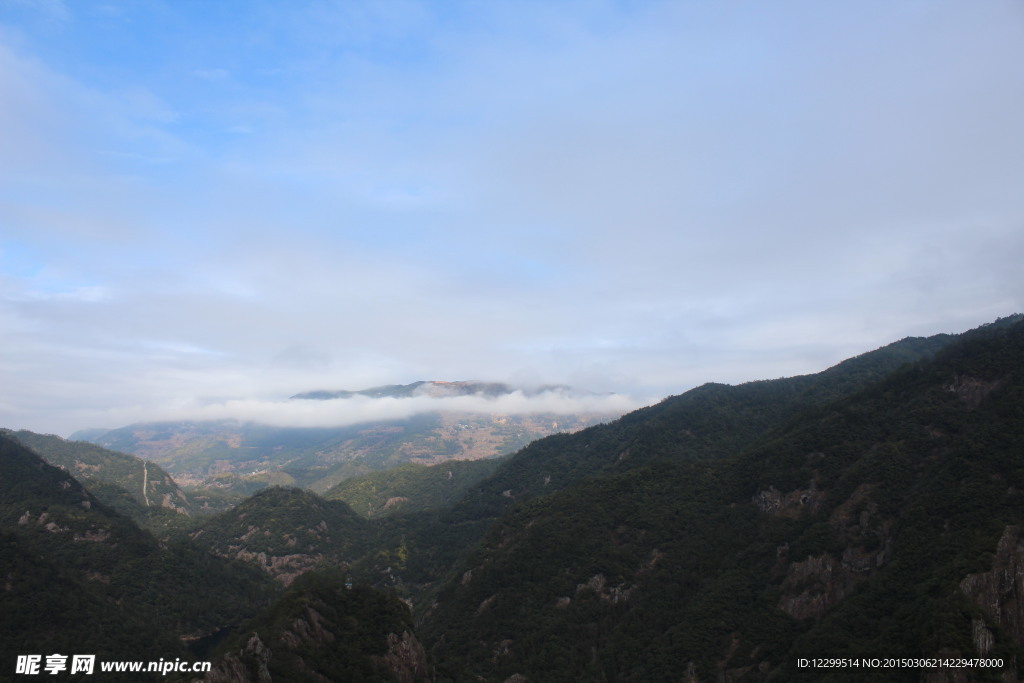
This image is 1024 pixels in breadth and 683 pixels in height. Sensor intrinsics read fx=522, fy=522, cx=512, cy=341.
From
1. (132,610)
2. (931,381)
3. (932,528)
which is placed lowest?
(132,610)

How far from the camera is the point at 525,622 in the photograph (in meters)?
170

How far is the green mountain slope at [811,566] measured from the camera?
347 feet

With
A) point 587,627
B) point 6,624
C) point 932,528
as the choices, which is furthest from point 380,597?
point 932,528

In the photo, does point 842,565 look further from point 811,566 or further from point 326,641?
point 326,641

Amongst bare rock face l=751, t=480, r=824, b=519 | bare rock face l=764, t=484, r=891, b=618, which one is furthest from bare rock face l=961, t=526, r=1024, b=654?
bare rock face l=751, t=480, r=824, b=519

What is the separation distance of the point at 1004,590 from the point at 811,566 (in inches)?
1825

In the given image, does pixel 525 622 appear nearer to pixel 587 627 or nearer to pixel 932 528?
pixel 587 627

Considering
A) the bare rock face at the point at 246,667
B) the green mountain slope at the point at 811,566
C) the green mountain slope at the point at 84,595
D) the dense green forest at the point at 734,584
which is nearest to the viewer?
the bare rock face at the point at 246,667

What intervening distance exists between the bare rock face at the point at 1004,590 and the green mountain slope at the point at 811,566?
305 millimetres

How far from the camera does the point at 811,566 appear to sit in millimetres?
142500

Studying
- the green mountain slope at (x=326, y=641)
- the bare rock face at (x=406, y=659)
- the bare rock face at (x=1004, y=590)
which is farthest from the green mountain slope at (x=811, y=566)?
the green mountain slope at (x=326, y=641)

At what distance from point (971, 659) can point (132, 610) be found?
216 meters

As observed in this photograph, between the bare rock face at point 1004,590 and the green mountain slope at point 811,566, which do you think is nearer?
the bare rock face at point 1004,590

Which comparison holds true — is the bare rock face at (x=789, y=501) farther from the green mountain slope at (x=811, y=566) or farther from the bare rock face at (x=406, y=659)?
the bare rock face at (x=406, y=659)
